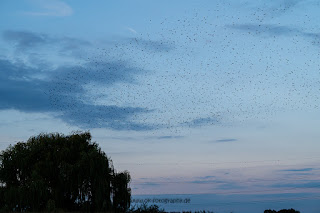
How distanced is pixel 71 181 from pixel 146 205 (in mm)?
8207

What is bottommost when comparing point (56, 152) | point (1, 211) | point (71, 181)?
point (1, 211)

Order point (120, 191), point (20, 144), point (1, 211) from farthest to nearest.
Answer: point (20, 144) < point (120, 191) < point (1, 211)

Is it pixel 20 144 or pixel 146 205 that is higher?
pixel 20 144

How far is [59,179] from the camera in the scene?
131 feet

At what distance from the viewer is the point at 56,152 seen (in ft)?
137

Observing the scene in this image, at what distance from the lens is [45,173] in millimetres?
40438

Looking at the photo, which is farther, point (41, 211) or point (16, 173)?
point (16, 173)

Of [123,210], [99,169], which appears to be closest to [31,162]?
[99,169]

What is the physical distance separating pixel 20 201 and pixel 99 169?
8.45 m

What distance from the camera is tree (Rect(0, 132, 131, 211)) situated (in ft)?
127

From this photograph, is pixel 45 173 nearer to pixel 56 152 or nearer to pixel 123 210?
pixel 56 152

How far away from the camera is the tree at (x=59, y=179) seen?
127 feet

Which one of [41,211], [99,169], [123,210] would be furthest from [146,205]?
[41,211]

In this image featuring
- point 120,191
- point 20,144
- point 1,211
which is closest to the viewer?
point 1,211
